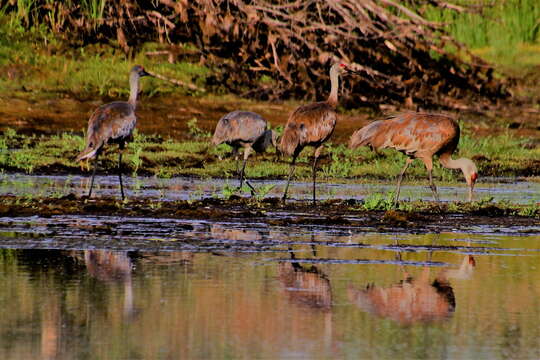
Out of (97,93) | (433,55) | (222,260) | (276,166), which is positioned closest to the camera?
(222,260)

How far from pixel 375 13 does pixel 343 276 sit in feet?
59.2

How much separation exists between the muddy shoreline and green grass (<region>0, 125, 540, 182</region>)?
162 inches

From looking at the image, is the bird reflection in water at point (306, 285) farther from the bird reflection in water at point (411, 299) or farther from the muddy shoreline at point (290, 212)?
the muddy shoreline at point (290, 212)

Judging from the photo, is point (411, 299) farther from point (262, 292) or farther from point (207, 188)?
point (207, 188)

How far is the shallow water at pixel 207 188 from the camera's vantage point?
16.1 meters

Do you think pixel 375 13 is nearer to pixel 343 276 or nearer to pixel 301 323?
pixel 343 276

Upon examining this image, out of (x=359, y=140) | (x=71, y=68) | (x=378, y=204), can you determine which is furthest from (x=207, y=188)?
(x=71, y=68)

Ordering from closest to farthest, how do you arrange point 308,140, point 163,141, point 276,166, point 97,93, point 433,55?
1. point 308,140
2. point 276,166
3. point 163,141
4. point 97,93
5. point 433,55

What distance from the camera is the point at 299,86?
26.7 metres

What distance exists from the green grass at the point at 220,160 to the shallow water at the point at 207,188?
0.68 m

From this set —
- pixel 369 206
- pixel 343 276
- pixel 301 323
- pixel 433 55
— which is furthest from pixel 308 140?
pixel 433 55

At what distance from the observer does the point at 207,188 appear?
1733 cm

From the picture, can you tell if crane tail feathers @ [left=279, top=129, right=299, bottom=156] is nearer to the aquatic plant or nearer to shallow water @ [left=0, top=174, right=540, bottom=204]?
shallow water @ [left=0, top=174, right=540, bottom=204]

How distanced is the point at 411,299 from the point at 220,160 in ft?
41.2
